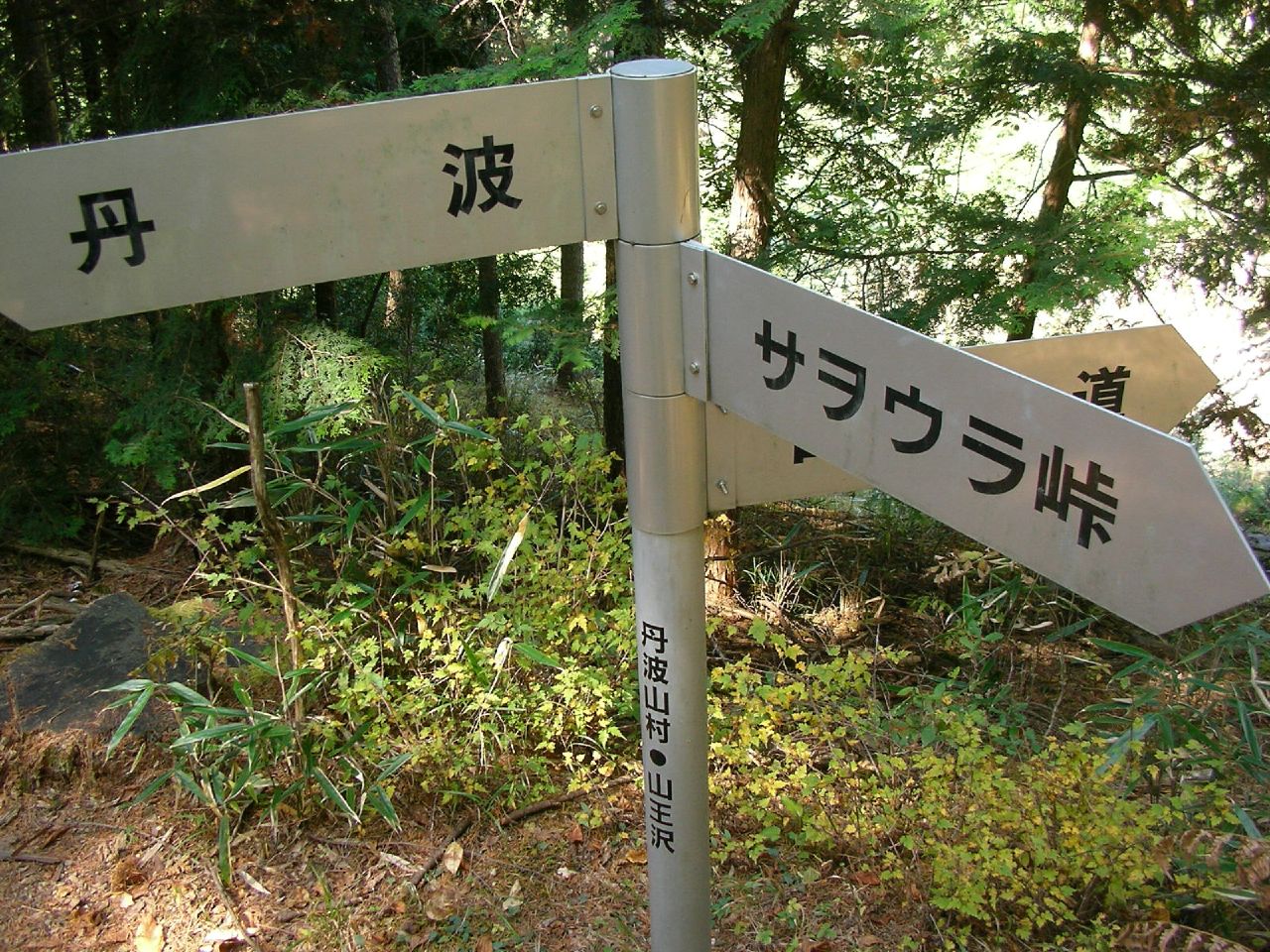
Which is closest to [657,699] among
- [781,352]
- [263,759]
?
[781,352]

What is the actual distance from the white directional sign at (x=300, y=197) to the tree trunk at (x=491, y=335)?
5042mm

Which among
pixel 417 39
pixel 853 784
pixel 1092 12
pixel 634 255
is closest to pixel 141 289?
pixel 634 255

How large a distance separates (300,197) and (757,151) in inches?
169

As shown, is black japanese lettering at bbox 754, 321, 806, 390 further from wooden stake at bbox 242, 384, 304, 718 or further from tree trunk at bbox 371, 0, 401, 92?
tree trunk at bbox 371, 0, 401, 92

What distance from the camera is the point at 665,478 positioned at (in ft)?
5.80

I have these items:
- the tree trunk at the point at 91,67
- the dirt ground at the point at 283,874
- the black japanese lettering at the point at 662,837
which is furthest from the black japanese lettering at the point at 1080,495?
the tree trunk at the point at 91,67

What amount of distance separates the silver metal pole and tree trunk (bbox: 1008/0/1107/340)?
3505 mm

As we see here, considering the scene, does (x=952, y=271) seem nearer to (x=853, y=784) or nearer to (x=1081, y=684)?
(x=1081, y=684)

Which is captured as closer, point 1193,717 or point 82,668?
point 1193,717

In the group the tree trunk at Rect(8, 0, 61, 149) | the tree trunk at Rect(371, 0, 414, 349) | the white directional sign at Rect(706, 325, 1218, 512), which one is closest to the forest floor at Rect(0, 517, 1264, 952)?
the white directional sign at Rect(706, 325, 1218, 512)

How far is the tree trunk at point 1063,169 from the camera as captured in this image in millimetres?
5141

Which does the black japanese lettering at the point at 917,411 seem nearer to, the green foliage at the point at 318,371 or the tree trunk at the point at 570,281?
the green foliage at the point at 318,371

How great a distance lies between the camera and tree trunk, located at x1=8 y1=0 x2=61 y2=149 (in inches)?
231

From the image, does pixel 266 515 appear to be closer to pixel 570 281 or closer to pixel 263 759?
pixel 263 759
